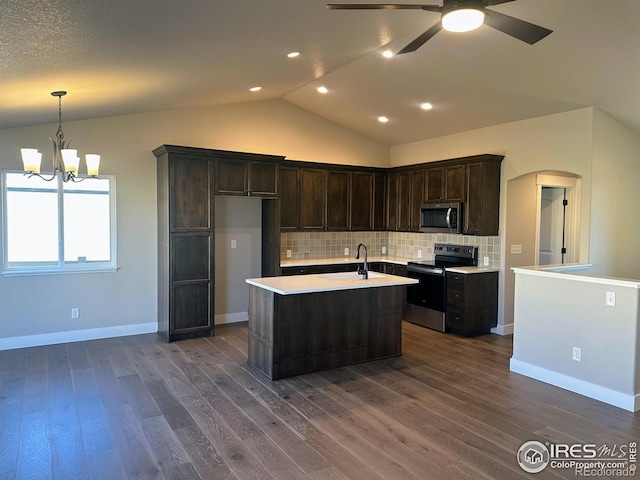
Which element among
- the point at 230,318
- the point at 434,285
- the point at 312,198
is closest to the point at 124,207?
the point at 230,318

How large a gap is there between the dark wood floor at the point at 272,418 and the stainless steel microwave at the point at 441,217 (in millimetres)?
2007

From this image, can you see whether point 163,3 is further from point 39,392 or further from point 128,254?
point 128,254

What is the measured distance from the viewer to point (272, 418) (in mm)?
3551

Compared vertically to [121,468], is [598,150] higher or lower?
higher

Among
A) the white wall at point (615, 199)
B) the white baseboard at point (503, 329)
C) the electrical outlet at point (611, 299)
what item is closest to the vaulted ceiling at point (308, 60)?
the white wall at point (615, 199)

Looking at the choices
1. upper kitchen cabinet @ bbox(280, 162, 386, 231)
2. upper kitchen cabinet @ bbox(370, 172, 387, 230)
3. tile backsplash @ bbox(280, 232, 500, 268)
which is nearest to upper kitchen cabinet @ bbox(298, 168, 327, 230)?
upper kitchen cabinet @ bbox(280, 162, 386, 231)

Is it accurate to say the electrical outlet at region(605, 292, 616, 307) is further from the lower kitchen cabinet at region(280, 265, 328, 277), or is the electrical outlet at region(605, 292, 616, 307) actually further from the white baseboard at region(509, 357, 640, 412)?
the lower kitchen cabinet at region(280, 265, 328, 277)

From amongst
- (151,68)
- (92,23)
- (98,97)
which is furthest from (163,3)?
(98,97)

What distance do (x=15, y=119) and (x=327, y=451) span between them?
4560mm

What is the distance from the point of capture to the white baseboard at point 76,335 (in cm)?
528

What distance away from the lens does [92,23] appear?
8.00 feet

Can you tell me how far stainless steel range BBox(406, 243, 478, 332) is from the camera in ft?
20.7

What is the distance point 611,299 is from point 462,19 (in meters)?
2.85

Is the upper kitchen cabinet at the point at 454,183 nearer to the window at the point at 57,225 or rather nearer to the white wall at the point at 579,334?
the white wall at the point at 579,334
